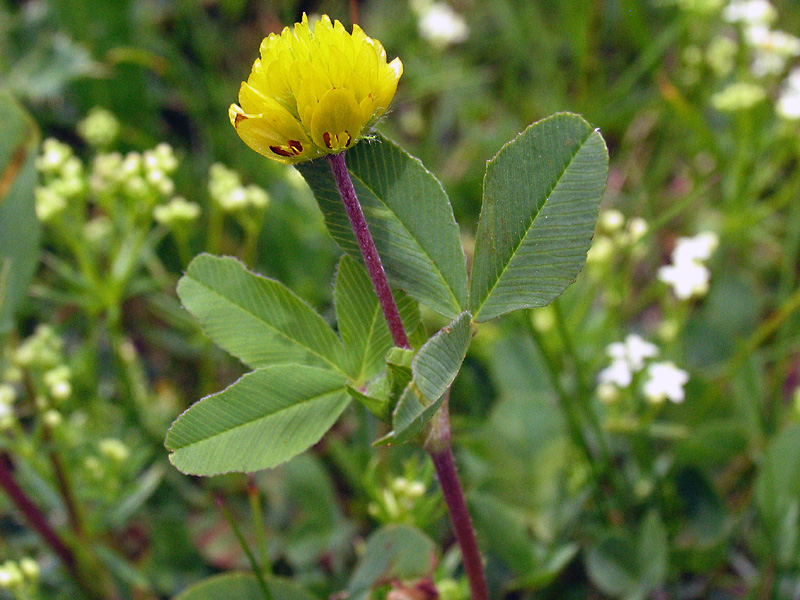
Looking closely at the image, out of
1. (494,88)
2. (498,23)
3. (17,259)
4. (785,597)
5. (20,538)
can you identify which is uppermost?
(498,23)

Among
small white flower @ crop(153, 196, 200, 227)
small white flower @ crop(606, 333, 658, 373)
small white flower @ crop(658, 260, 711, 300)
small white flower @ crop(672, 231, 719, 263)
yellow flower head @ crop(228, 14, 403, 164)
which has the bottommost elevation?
small white flower @ crop(606, 333, 658, 373)

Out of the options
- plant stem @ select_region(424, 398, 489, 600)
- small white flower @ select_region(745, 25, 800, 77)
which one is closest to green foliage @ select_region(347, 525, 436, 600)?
plant stem @ select_region(424, 398, 489, 600)

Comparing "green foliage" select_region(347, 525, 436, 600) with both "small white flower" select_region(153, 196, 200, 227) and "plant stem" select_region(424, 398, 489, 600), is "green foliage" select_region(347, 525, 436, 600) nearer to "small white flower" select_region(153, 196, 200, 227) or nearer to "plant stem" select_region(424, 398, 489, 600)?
"plant stem" select_region(424, 398, 489, 600)

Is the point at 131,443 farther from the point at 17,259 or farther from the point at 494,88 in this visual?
the point at 494,88

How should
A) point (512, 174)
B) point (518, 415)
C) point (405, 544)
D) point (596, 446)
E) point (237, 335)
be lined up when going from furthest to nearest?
1. point (596, 446)
2. point (518, 415)
3. point (405, 544)
4. point (237, 335)
5. point (512, 174)

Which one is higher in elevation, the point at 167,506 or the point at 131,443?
the point at 131,443

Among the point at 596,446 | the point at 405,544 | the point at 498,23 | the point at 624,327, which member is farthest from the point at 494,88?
the point at 405,544
